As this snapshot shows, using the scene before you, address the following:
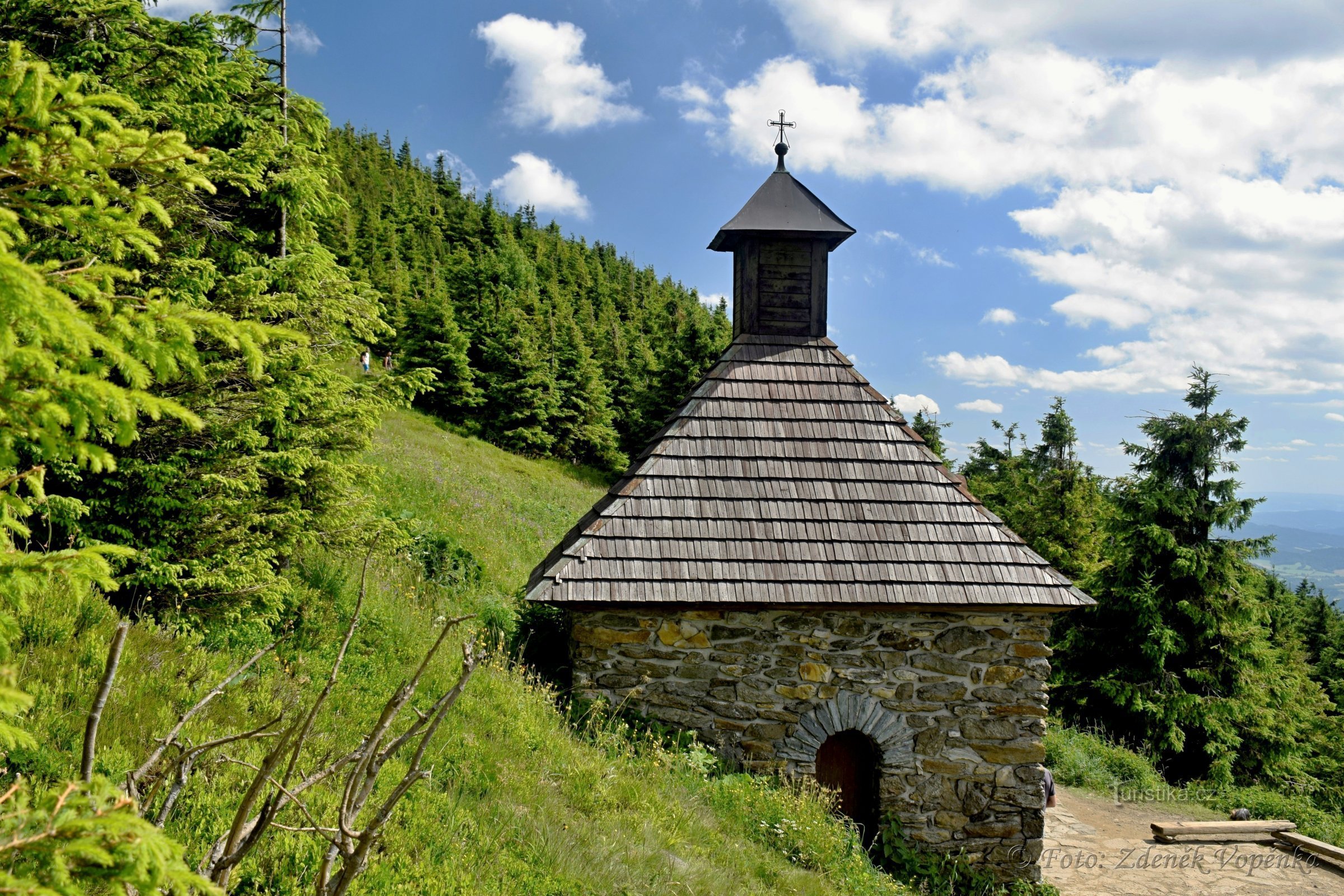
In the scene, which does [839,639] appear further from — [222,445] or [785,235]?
[222,445]

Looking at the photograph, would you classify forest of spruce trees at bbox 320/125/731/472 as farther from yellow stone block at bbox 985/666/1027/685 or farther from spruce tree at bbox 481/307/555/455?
yellow stone block at bbox 985/666/1027/685

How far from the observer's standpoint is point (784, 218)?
916cm

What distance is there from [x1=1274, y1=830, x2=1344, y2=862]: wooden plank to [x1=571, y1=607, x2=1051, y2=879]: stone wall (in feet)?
16.7

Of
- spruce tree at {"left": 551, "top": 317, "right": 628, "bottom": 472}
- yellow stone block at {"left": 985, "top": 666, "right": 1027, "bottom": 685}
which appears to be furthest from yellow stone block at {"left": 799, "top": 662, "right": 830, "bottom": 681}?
spruce tree at {"left": 551, "top": 317, "right": 628, "bottom": 472}

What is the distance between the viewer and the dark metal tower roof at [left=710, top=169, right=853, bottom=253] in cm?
899

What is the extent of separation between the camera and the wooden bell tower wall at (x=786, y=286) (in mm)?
9250

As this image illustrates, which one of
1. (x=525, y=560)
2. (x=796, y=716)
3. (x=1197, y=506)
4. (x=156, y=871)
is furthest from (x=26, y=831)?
(x=1197, y=506)

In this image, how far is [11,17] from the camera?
19.2 ft

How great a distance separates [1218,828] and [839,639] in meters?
7.03

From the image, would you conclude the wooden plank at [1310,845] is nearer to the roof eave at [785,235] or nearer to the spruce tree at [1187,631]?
the spruce tree at [1187,631]

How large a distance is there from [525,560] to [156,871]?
12334 millimetres

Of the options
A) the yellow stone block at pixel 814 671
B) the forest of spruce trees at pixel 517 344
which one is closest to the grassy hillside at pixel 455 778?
the yellow stone block at pixel 814 671

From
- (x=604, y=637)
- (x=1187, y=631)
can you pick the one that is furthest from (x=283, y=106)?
(x=1187, y=631)

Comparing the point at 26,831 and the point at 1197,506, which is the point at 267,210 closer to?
the point at 26,831
